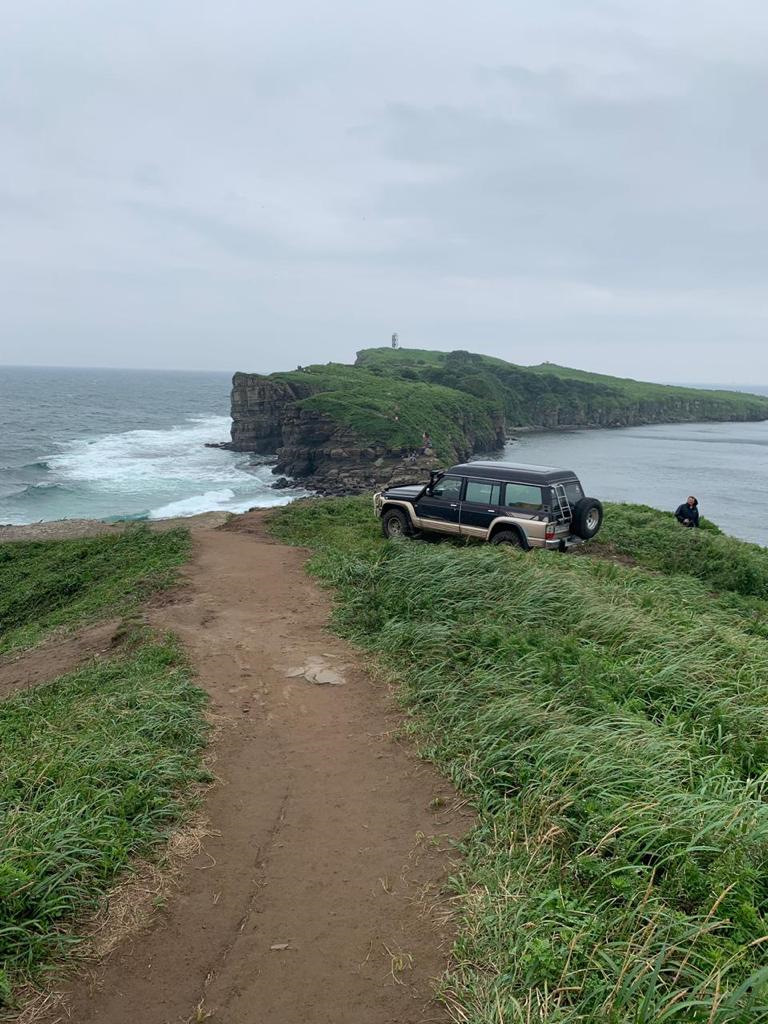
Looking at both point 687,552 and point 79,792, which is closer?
point 79,792

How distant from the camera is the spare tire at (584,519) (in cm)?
1397

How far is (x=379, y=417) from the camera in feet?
220

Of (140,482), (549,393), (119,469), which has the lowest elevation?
(140,482)

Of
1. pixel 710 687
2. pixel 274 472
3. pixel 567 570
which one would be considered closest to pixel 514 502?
pixel 567 570

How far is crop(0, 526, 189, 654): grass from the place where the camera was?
13.6m

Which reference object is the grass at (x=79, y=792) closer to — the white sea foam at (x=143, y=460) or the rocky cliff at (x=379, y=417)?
the rocky cliff at (x=379, y=417)

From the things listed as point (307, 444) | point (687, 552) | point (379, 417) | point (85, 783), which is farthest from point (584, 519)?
point (379, 417)

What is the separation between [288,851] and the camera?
5.44m

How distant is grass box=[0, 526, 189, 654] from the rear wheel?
715 cm

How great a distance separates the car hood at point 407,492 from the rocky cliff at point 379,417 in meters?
37.0

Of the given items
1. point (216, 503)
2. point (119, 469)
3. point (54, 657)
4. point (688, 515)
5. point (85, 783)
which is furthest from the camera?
point (119, 469)

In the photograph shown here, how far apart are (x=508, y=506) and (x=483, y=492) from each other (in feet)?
2.39

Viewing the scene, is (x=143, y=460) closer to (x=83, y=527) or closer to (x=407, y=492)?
(x=83, y=527)

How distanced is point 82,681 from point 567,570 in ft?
27.0
